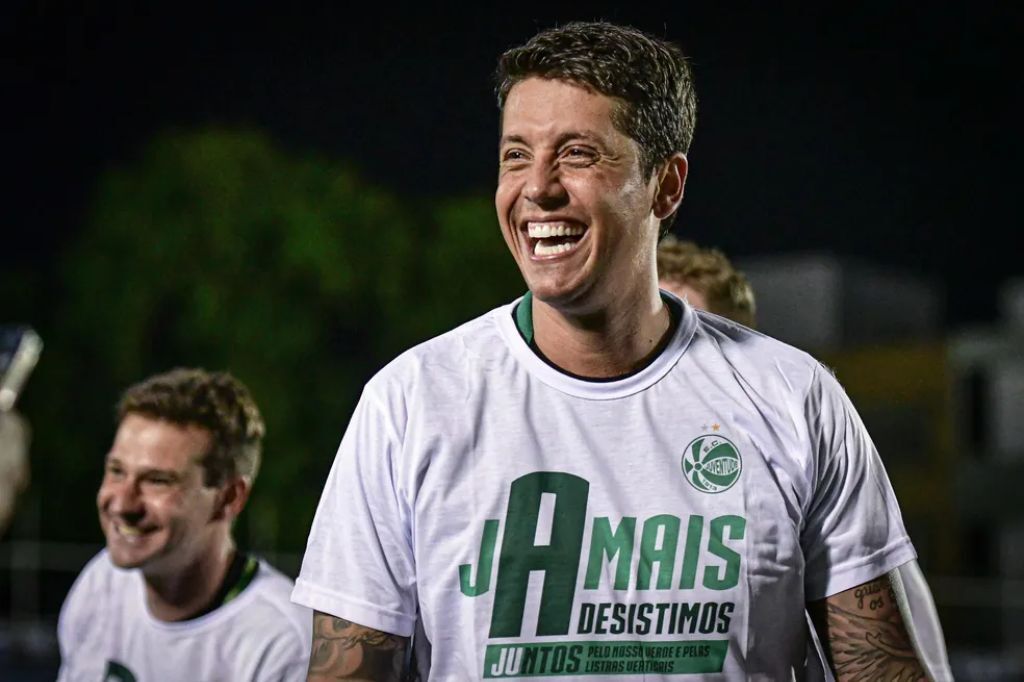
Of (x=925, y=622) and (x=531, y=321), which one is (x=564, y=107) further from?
(x=925, y=622)

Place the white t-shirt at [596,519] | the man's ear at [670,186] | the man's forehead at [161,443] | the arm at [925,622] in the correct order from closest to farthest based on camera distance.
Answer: the white t-shirt at [596,519] < the man's ear at [670,186] < the arm at [925,622] < the man's forehead at [161,443]

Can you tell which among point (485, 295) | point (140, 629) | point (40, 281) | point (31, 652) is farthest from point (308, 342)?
point (140, 629)

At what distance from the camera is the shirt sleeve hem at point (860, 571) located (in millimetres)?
2576

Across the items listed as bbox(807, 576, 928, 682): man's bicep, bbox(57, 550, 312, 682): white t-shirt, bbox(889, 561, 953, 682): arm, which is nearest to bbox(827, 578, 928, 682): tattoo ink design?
bbox(807, 576, 928, 682): man's bicep

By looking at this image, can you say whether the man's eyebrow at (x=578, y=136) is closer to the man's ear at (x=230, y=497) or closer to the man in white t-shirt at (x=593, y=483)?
the man in white t-shirt at (x=593, y=483)

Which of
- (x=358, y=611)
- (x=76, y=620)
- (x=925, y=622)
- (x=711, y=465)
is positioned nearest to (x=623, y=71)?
(x=711, y=465)

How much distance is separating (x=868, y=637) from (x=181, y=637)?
229 centimetres

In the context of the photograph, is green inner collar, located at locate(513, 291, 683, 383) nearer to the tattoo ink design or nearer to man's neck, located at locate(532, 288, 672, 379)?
man's neck, located at locate(532, 288, 672, 379)

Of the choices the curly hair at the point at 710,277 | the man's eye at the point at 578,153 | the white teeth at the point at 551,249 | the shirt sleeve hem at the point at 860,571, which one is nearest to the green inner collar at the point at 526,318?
the white teeth at the point at 551,249

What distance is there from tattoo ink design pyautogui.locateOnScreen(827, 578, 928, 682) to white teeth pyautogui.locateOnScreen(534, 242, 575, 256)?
0.75 meters

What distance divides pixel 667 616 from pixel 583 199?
2.33 feet

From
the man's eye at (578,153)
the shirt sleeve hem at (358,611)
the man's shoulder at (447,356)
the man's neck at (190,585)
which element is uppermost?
the man's eye at (578,153)

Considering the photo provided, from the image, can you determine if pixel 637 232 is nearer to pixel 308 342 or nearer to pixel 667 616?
pixel 667 616

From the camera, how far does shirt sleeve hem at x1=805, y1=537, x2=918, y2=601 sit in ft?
8.45
